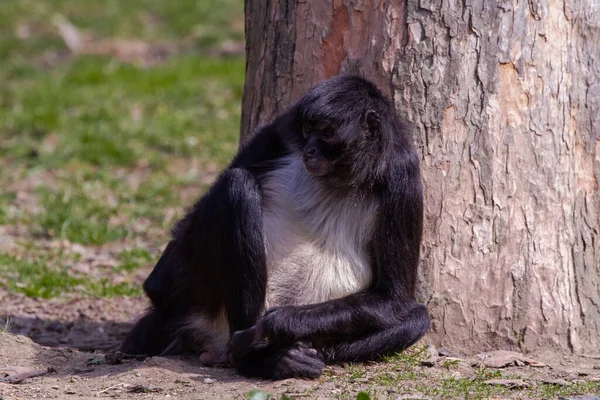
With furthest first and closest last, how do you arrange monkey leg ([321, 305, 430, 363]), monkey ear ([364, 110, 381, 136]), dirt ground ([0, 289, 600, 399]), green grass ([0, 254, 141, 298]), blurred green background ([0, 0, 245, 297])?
blurred green background ([0, 0, 245, 297])
green grass ([0, 254, 141, 298])
monkey leg ([321, 305, 430, 363])
monkey ear ([364, 110, 381, 136])
dirt ground ([0, 289, 600, 399])

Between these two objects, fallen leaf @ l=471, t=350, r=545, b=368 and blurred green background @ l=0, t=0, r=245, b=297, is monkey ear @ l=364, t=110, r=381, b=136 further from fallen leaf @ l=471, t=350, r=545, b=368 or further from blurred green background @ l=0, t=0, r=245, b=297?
blurred green background @ l=0, t=0, r=245, b=297

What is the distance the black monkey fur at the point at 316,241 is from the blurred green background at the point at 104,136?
100 inches

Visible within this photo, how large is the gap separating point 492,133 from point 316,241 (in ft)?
4.25

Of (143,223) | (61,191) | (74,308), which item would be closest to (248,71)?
(74,308)

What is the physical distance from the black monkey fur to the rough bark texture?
309 mm

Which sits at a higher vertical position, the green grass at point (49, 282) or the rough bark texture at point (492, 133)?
the rough bark texture at point (492, 133)

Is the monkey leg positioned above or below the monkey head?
below

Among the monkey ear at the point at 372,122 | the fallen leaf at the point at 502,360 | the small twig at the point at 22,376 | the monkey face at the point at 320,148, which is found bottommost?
the small twig at the point at 22,376

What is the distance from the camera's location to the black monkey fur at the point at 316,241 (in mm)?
5133

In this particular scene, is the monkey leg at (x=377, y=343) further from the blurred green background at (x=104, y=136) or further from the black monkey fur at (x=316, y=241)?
the blurred green background at (x=104, y=136)

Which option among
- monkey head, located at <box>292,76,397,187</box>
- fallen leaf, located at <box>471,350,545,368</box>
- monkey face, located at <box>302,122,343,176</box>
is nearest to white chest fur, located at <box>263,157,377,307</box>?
monkey head, located at <box>292,76,397,187</box>

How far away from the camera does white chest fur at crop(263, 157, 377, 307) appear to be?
5.39 meters

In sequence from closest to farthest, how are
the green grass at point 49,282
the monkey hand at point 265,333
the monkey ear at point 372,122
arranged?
the monkey hand at point 265,333, the monkey ear at point 372,122, the green grass at point 49,282

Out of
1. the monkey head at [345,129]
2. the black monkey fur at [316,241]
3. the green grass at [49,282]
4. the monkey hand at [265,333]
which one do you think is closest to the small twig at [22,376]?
the black monkey fur at [316,241]
